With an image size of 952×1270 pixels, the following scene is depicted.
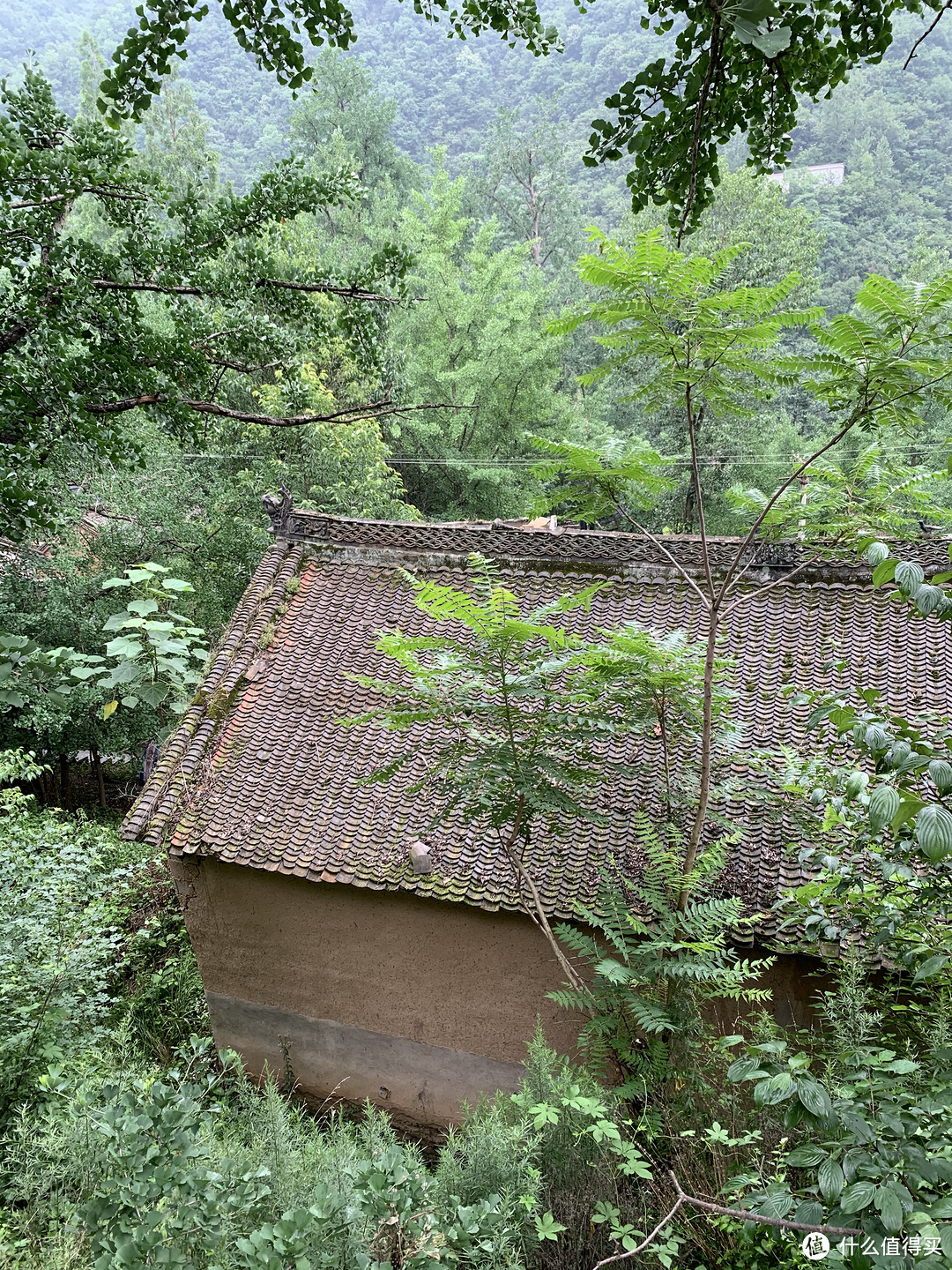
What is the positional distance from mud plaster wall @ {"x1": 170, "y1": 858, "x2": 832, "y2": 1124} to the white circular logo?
151 inches

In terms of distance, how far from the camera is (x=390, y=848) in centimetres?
593

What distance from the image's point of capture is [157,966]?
330 inches

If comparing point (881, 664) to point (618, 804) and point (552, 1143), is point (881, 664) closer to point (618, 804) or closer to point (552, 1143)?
point (618, 804)

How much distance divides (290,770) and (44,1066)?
2644mm

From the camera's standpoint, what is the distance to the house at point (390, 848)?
5766 mm

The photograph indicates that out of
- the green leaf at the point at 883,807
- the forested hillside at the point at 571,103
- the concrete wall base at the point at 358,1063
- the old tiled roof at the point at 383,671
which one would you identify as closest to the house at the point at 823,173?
the forested hillside at the point at 571,103

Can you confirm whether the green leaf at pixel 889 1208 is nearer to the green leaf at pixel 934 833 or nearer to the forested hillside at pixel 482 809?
the forested hillside at pixel 482 809

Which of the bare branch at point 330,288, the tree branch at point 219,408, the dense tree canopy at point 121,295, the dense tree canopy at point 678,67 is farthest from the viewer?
the bare branch at point 330,288

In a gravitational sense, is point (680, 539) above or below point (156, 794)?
above

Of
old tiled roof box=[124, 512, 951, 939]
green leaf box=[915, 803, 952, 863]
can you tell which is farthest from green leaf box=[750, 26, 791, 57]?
old tiled roof box=[124, 512, 951, 939]

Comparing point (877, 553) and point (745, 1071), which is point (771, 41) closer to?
point (877, 553)

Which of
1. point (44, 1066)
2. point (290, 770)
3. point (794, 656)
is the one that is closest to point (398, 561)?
point (290, 770)

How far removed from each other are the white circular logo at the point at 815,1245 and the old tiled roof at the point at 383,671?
304 centimetres

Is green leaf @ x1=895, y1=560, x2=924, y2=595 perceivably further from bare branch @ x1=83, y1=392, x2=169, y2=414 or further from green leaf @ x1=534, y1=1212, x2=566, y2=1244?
bare branch @ x1=83, y1=392, x2=169, y2=414
